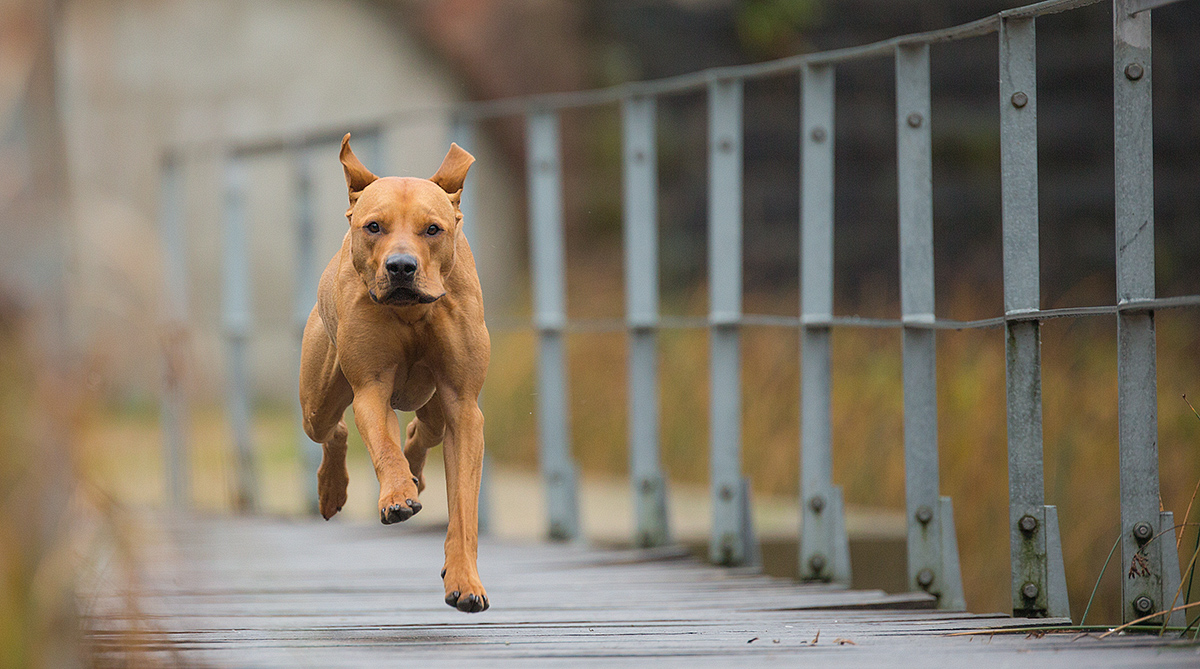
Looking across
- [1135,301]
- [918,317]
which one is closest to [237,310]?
[918,317]

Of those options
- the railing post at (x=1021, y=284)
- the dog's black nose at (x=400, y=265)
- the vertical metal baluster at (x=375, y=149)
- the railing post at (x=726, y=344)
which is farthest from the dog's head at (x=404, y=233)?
the vertical metal baluster at (x=375, y=149)

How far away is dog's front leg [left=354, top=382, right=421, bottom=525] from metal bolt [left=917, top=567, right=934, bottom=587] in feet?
9.42

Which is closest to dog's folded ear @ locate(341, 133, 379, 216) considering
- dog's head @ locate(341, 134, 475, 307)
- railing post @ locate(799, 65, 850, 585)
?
dog's head @ locate(341, 134, 475, 307)

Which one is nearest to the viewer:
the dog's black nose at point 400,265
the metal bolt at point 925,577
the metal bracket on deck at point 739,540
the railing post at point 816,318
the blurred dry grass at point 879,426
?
the dog's black nose at point 400,265

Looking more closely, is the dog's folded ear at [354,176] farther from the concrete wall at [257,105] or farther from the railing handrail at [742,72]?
the concrete wall at [257,105]

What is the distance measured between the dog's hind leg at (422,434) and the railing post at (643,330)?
12.6 ft

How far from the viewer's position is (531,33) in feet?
45.0

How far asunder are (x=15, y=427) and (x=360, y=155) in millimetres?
4982

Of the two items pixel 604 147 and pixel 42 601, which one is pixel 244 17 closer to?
pixel 604 147

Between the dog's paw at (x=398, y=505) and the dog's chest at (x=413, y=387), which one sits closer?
the dog's paw at (x=398, y=505)

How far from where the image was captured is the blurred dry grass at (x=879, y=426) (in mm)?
7273

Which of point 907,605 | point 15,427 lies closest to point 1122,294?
point 907,605

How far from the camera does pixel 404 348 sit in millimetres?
2697

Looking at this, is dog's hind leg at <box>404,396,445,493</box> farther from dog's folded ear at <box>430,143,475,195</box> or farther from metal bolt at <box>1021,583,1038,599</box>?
metal bolt at <box>1021,583,1038,599</box>
